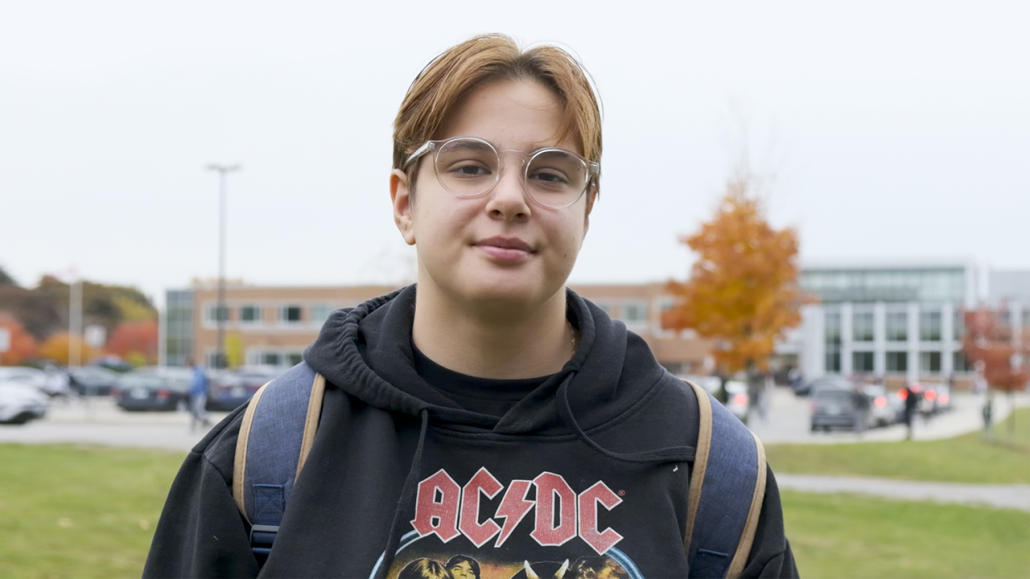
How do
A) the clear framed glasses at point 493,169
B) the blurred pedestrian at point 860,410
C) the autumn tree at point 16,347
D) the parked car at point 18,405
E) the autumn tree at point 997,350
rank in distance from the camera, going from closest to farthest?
the clear framed glasses at point 493,169 → the parked car at point 18,405 → the autumn tree at point 997,350 → the blurred pedestrian at point 860,410 → the autumn tree at point 16,347

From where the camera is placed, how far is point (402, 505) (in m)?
1.89

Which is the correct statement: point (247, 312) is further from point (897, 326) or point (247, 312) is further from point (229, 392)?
point (897, 326)

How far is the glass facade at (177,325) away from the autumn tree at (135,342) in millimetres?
2993

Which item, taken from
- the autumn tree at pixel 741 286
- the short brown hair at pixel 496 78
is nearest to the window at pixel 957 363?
the autumn tree at pixel 741 286

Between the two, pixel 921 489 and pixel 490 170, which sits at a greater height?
pixel 490 170

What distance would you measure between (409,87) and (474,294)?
19.1 inches

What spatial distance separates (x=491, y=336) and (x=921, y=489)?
1407cm

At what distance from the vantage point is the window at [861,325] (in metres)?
76.5

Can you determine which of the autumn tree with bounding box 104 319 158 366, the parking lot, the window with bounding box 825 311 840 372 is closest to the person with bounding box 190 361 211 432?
the parking lot

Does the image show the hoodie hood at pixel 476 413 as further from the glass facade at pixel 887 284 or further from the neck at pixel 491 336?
the glass facade at pixel 887 284

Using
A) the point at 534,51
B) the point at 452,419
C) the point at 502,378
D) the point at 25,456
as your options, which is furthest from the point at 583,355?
the point at 25,456

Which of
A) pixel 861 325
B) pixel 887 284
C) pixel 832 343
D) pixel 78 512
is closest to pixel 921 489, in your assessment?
pixel 78 512

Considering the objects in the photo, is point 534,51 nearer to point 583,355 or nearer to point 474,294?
point 474,294

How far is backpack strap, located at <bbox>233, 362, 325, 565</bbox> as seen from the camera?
75.5 inches
